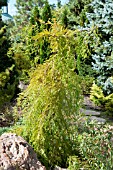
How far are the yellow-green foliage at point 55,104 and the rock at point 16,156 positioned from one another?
1.08 feet

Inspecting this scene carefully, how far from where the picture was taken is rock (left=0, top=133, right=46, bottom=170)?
3285 mm

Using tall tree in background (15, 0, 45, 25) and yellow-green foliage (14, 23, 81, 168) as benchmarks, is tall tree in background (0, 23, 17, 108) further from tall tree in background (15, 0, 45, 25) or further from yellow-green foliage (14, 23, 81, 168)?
tall tree in background (15, 0, 45, 25)

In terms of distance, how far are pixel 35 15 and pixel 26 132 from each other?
7327mm

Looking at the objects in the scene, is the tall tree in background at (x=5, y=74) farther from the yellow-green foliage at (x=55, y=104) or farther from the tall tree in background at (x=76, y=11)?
the tall tree in background at (x=76, y=11)

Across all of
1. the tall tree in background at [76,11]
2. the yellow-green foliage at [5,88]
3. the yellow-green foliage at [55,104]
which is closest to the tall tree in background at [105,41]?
the yellow-green foliage at [5,88]

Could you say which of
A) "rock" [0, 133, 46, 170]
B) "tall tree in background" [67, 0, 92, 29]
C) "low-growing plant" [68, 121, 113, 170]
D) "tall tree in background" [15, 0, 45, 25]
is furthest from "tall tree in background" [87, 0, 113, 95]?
"tall tree in background" [15, 0, 45, 25]

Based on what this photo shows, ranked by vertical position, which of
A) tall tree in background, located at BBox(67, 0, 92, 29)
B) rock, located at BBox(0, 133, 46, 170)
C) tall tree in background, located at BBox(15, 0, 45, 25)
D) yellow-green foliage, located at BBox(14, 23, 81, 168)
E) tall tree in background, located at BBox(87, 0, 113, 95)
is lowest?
rock, located at BBox(0, 133, 46, 170)

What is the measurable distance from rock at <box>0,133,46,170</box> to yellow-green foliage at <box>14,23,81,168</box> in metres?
0.33

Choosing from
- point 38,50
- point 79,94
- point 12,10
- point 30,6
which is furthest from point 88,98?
point 12,10

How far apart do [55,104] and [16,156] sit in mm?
754

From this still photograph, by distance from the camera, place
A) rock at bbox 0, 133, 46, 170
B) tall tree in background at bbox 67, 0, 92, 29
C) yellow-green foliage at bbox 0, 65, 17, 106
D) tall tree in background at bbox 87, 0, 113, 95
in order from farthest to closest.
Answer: tall tree in background at bbox 67, 0, 92, 29 → tall tree in background at bbox 87, 0, 113, 95 → yellow-green foliage at bbox 0, 65, 17, 106 → rock at bbox 0, 133, 46, 170

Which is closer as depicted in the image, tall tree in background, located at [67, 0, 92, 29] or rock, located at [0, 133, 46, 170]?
rock, located at [0, 133, 46, 170]

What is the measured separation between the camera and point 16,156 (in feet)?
11.1

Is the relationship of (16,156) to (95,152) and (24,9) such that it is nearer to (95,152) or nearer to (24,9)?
(95,152)
